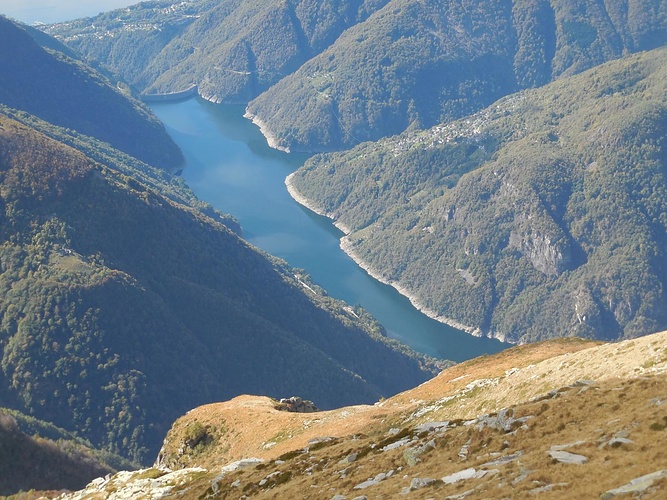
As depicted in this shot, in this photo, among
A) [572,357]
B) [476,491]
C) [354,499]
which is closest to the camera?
[476,491]

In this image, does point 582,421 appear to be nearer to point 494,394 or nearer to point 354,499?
point 354,499

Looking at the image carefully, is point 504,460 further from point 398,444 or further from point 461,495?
point 398,444

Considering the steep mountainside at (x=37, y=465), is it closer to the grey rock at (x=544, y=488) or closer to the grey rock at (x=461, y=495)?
the grey rock at (x=461, y=495)

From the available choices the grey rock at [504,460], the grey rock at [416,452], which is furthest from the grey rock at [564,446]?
the grey rock at [416,452]

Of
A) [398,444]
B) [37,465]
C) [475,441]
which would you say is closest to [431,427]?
[398,444]

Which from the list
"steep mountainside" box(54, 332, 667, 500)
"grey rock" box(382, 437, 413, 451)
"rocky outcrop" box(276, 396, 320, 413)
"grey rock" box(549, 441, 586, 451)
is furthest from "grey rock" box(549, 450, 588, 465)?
"rocky outcrop" box(276, 396, 320, 413)

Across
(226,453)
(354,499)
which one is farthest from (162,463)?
(354,499)

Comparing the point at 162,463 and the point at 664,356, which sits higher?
the point at 162,463
